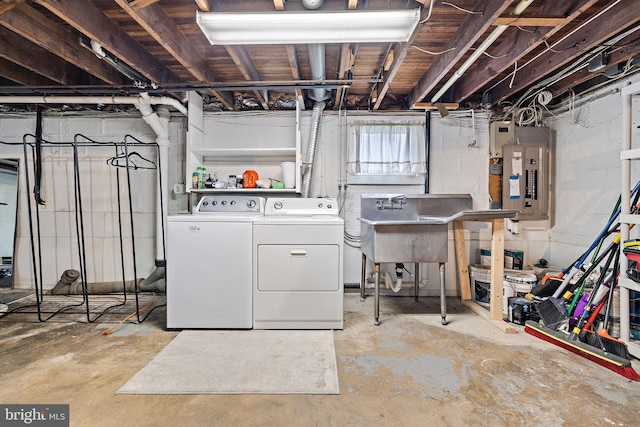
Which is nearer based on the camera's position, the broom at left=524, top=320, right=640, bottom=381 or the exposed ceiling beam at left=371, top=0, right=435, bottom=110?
the broom at left=524, top=320, right=640, bottom=381

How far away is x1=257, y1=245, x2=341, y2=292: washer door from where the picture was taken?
228 centimetres

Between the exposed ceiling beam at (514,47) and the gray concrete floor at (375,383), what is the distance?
200 cm

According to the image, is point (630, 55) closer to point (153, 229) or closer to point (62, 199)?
point (153, 229)

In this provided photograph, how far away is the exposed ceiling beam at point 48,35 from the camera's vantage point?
5.66 feet

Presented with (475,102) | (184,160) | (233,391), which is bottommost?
(233,391)

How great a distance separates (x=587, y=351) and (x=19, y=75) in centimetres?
478

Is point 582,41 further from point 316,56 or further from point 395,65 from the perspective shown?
point 316,56

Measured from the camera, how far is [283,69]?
2543mm

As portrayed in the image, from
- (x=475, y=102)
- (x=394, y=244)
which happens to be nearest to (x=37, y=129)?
(x=394, y=244)

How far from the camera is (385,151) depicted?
309cm

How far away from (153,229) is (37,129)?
163 cm

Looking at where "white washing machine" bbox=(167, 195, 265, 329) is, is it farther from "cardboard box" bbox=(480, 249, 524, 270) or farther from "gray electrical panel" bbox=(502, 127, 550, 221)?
"gray electrical panel" bbox=(502, 127, 550, 221)

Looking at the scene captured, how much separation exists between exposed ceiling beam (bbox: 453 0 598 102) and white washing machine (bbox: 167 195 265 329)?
7.35 ft

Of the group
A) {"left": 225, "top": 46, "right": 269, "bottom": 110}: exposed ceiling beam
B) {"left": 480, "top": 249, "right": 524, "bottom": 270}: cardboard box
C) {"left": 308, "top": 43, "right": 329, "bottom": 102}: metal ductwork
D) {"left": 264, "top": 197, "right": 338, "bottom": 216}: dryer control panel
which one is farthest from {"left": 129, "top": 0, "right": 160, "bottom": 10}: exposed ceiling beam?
{"left": 480, "top": 249, "right": 524, "bottom": 270}: cardboard box
